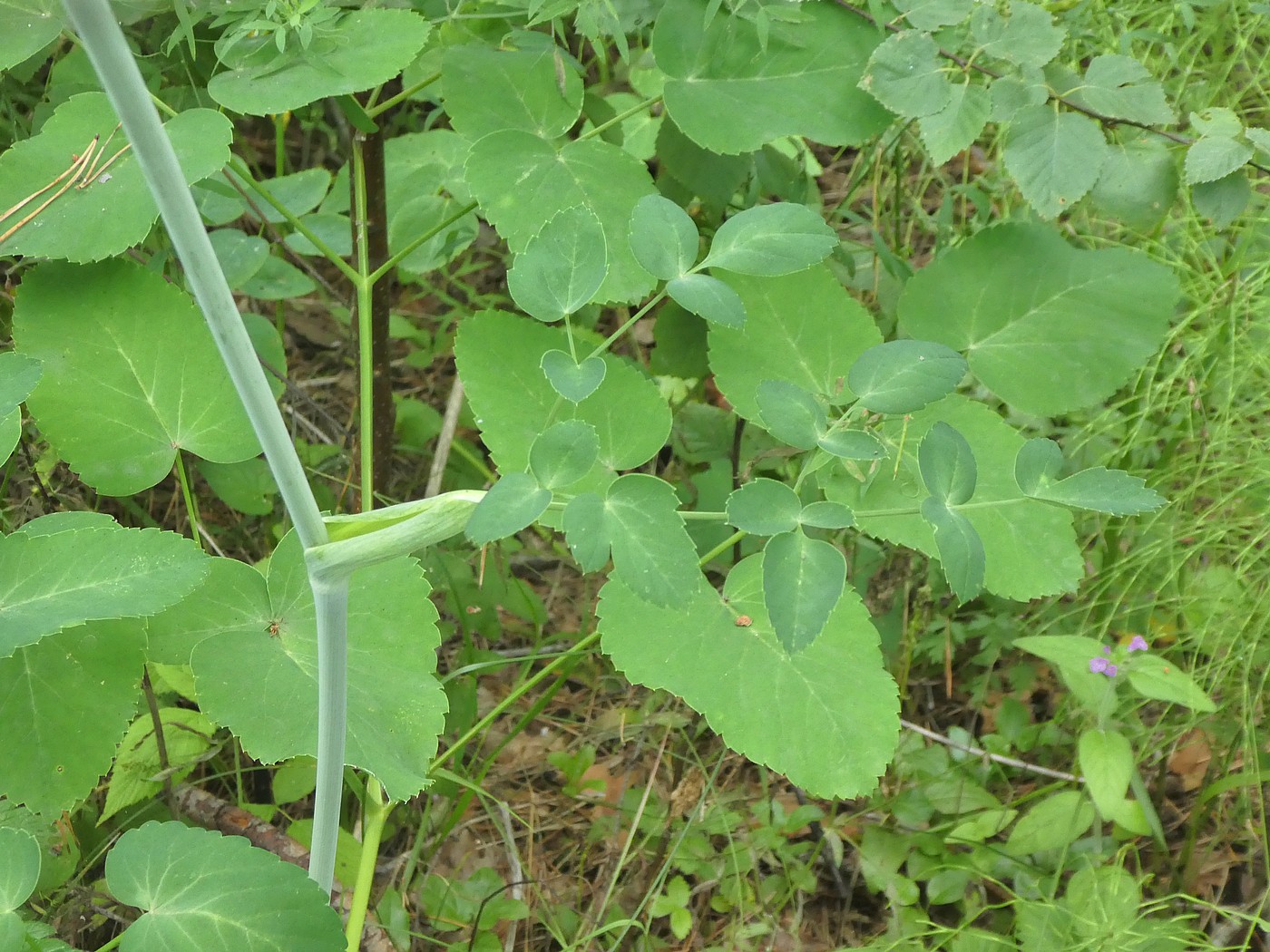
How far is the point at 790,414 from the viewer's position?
80 centimetres

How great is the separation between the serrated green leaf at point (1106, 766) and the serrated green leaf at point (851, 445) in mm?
672

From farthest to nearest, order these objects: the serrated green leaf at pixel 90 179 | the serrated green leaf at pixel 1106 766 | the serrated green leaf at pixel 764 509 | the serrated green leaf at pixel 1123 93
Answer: the serrated green leaf at pixel 1106 766 → the serrated green leaf at pixel 1123 93 → the serrated green leaf at pixel 90 179 → the serrated green leaf at pixel 764 509

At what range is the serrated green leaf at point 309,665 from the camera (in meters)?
0.90

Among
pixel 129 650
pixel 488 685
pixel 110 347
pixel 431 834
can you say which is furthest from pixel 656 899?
pixel 110 347

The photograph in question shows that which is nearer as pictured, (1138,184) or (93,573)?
(93,573)

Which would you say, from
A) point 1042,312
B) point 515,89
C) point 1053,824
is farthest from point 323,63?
point 1053,824

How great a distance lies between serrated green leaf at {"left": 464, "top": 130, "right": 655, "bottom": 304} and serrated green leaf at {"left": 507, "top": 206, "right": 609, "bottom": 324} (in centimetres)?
24

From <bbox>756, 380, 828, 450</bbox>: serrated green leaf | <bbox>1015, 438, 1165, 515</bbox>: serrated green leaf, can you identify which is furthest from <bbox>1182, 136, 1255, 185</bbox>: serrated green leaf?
<bbox>756, 380, 828, 450</bbox>: serrated green leaf

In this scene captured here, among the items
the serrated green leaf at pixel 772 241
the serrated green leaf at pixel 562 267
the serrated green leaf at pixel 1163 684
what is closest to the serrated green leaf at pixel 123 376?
the serrated green leaf at pixel 562 267

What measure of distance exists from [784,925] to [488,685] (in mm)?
599

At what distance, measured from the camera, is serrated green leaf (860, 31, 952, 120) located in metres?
1.05

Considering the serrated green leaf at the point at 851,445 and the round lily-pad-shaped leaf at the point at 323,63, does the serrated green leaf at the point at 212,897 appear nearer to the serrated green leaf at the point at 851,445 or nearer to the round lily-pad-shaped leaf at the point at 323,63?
the serrated green leaf at the point at 851,445

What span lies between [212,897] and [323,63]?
0.79 metres

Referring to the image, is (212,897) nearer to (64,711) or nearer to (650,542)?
(64,711)
